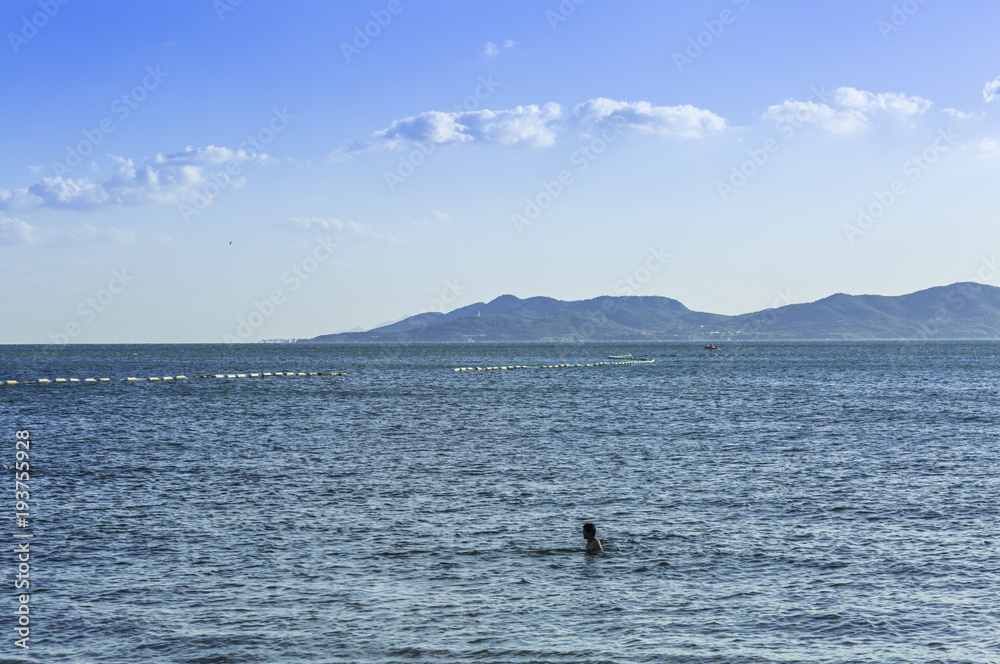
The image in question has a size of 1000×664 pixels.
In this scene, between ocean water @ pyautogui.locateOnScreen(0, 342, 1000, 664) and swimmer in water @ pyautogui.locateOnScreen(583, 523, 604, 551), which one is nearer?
ocean water @ pyautogui.locateOnScreen(0, 342, 1000, 664)

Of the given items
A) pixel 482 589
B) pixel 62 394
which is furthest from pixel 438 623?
pixel 62 394

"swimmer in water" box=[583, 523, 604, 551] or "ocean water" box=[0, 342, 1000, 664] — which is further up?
"swimmer in water" box=[583, 523, 604, 551]

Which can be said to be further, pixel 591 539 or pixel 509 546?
pixel 509 546

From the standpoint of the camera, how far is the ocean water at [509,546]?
61.8 feet

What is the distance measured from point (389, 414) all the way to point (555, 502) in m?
42.4

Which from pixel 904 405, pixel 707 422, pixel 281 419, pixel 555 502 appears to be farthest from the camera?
pixel 904 405

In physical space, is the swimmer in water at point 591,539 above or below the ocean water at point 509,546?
above

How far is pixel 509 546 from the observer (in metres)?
26.5

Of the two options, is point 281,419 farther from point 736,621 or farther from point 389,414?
point 736,621

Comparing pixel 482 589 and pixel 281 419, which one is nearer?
pixel 482 589

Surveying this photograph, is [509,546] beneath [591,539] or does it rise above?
beneath

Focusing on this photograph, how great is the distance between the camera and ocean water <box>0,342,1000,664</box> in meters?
18.8

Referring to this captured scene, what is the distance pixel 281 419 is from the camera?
231 ft

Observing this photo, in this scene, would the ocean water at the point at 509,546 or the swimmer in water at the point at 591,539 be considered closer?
the ocean water at the point at 509,546
